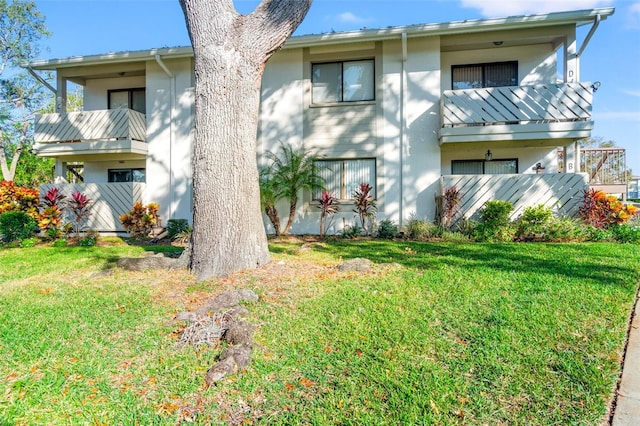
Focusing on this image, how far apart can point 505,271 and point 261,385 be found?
4.18 meters

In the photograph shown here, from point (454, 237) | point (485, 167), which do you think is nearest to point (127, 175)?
point (454, 237)

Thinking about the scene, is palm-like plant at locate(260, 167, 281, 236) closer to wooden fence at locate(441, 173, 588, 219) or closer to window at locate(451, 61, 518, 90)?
wooden fence at locate(441, 173, 588, 219)

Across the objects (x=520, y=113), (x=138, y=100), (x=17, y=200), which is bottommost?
(x=17, y=200)

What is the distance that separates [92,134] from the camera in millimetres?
12961

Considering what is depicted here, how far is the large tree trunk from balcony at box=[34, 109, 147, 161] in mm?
8006

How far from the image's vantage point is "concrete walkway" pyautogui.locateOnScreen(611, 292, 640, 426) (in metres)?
2.25

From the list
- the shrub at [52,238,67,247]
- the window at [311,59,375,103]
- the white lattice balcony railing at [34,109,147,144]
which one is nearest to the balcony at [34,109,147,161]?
the white lattice balcony railing at [34,109,147,144]

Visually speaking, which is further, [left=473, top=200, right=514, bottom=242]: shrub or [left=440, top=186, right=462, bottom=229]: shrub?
[left=440, top=186, right=462, bottom=229]: shrub

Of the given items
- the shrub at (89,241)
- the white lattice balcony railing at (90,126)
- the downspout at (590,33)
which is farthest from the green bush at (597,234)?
the white lattice balcony railing at (90,126)

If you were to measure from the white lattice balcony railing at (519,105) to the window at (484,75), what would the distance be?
1.77 m

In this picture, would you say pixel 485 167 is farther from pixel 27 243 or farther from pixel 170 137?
pixel 27 243

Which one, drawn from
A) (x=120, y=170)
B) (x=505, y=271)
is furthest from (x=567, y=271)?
(x=120, y=170)

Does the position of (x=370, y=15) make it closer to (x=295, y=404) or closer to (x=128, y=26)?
(x=128, y=26)

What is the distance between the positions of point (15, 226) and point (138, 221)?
9.97ft
